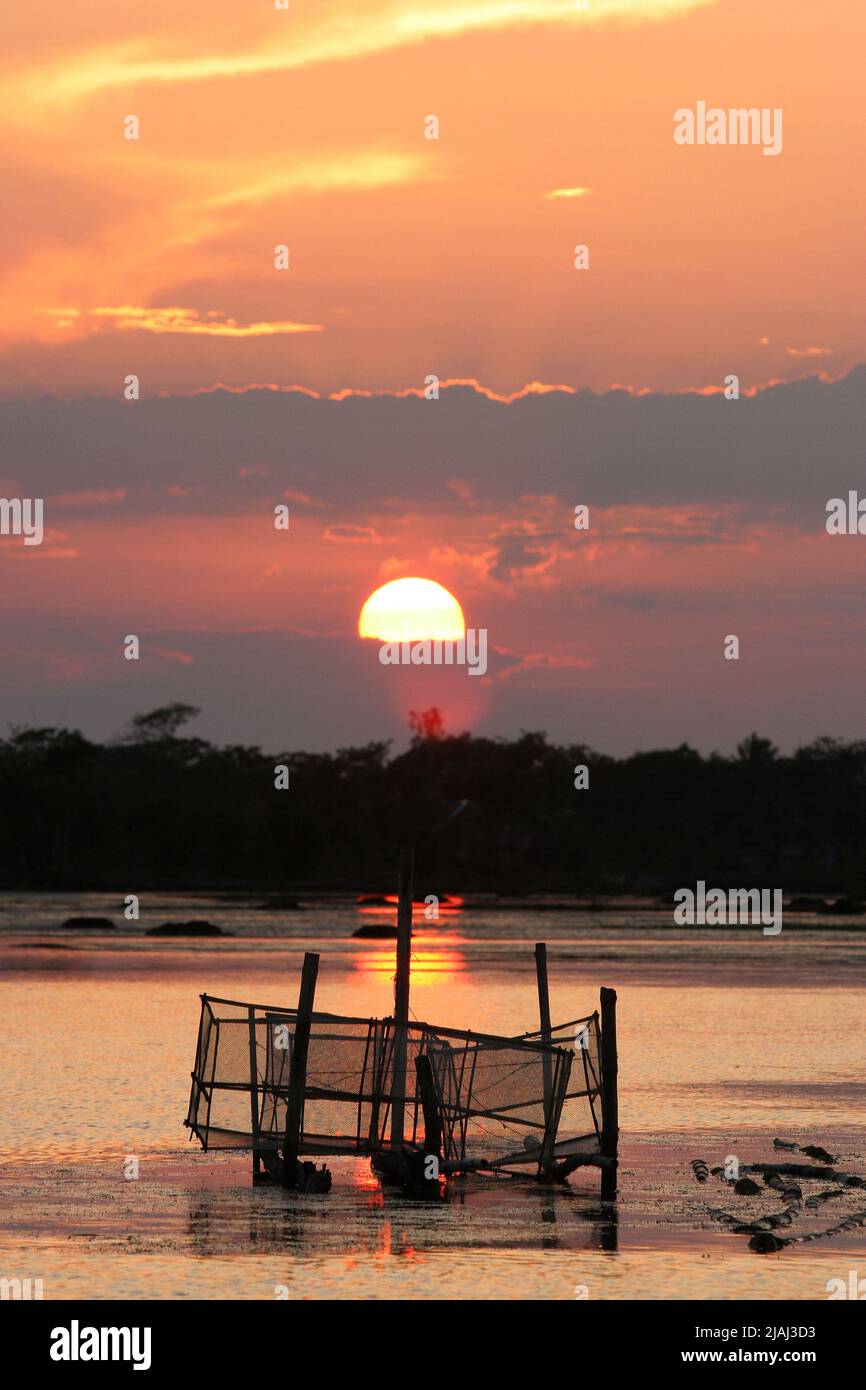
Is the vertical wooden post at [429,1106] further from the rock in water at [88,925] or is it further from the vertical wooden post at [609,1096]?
the rock in water at [88,925]

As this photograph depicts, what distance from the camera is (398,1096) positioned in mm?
30453

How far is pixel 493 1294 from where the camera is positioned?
23.2 metres

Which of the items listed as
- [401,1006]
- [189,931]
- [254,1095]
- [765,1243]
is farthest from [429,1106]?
[189,931]

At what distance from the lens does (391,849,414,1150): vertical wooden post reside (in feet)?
99.9

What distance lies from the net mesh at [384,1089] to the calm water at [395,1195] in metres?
0.78

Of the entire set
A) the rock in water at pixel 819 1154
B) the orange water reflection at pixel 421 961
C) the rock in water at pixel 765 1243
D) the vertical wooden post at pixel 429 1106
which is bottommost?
the rock in water at pixel 765 1243

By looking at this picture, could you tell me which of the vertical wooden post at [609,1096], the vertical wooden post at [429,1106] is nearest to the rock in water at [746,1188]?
the vertical wooden post at [609,1096]

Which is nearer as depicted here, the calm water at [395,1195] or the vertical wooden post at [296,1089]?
the calm water at [395,1195]

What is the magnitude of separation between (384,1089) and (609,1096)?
11.7 feet

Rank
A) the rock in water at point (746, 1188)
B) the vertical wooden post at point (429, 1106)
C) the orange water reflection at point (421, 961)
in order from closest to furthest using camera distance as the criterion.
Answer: the vertical wooden post at point (429, 1106), the rock in water at point (746, 1188), the orange water reflection at point (421, 961)

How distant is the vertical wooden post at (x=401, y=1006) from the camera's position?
30.4 metres

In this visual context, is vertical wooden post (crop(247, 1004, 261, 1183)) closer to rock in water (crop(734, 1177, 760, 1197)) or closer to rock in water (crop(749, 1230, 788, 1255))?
rock in water (crop(734, 1177, 760, 1197))

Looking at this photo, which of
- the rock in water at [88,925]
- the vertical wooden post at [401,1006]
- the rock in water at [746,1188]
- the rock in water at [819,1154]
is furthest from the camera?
the rock in water at [88,925]
